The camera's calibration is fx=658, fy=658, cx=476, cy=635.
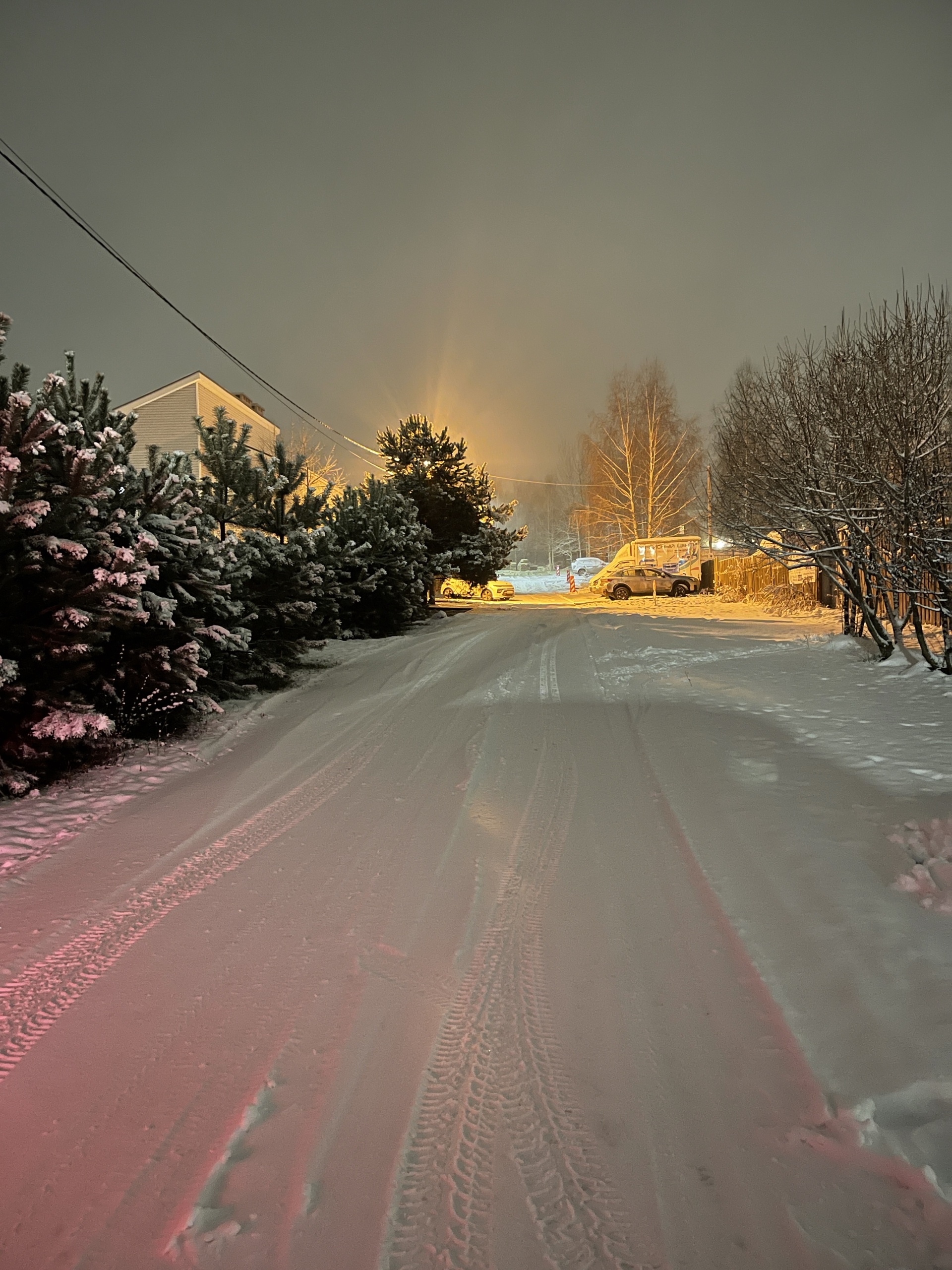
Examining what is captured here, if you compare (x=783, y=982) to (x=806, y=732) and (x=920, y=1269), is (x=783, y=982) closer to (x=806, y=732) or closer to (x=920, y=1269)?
(x=920, y=1269)

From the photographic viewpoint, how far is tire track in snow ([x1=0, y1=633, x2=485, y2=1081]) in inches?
107

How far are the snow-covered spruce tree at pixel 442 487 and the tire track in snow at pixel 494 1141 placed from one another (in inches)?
714

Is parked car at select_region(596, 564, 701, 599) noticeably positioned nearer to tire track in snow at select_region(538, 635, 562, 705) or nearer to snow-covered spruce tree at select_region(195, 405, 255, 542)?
tire track in snow at select_region(538, 635, 562, 705)

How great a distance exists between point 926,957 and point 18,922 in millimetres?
4426

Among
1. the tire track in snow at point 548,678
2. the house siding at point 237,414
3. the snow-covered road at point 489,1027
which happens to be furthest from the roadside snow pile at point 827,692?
the house siding at point 237,414

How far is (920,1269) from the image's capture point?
1.63m

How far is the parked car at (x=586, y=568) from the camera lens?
53.6 metres

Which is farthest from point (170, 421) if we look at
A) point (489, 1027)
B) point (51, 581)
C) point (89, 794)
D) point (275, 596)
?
point (489, 1027)

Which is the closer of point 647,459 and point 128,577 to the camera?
point 128,577

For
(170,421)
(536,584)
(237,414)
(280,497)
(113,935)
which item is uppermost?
(237,414)

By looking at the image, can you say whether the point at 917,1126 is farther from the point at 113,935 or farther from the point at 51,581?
the point at 51,581

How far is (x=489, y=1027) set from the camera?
256cm

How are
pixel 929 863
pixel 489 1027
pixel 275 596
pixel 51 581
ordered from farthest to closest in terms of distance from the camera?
pixel 275 596 → pixel 51 581 → pixel 929 863 → pixel 489 1027

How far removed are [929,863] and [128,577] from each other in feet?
19.6
